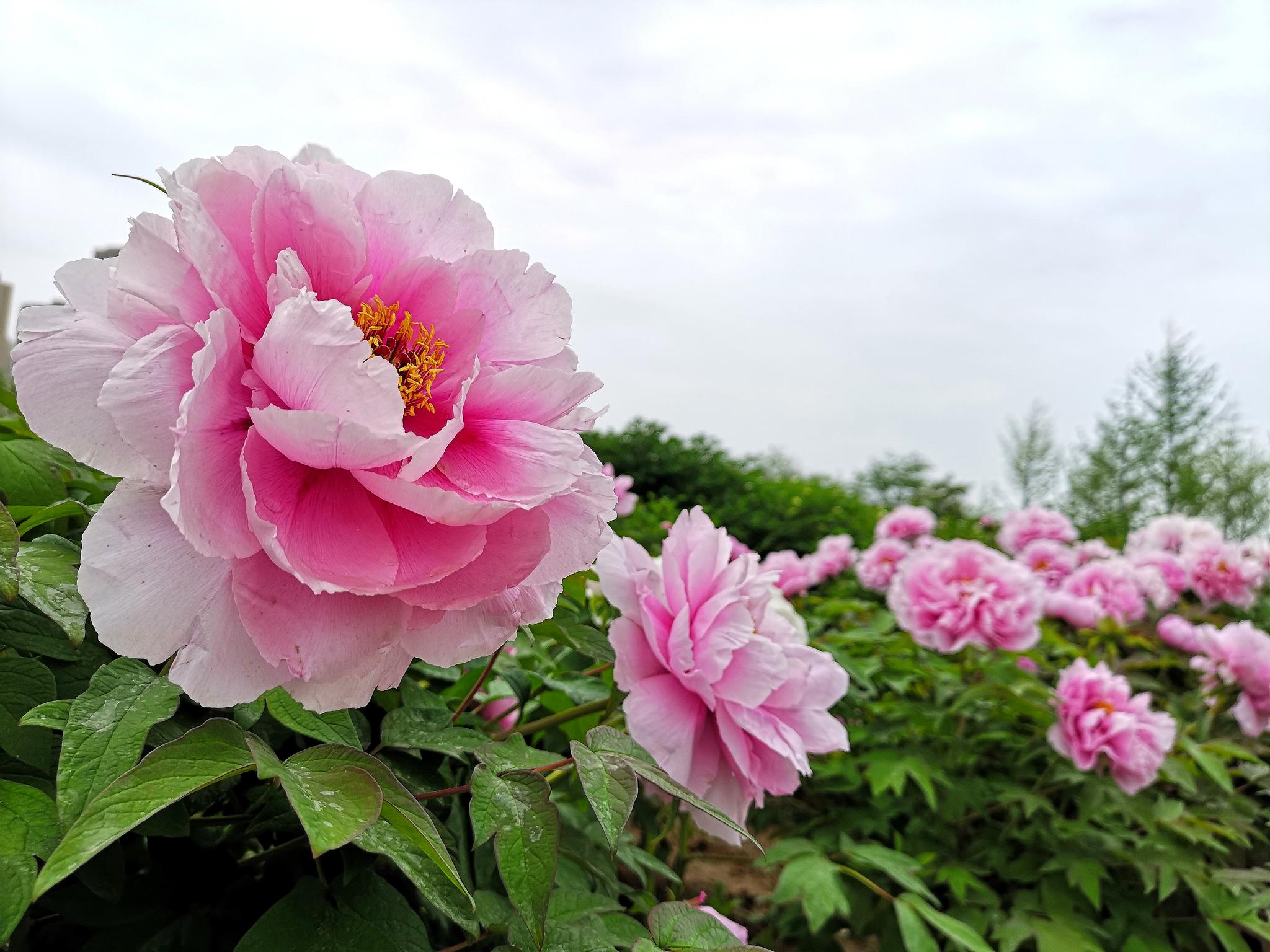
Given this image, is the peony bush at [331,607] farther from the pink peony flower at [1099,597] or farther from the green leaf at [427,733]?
the pink peony flower at [1099,597]

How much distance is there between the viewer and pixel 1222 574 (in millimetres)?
2980

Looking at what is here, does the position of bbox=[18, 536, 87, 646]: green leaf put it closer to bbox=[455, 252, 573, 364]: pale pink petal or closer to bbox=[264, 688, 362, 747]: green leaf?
bbox=[264, 688, 362, 747]: green leaf

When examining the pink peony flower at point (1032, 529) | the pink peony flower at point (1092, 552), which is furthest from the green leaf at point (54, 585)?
the pink peony flower at point (1032, 529)

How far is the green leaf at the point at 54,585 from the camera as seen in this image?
0.49m

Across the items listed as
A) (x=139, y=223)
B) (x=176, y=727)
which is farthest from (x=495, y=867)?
(x=139, y=223)

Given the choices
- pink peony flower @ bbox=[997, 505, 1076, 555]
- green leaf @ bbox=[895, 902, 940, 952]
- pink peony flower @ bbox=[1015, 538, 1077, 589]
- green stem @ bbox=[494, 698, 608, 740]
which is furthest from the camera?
pink peony flower @ bbox=[997, 505, 1076, 555]

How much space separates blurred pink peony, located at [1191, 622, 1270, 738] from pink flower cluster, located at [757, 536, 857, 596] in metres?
1.07

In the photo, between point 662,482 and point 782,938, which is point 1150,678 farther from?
point 662,482

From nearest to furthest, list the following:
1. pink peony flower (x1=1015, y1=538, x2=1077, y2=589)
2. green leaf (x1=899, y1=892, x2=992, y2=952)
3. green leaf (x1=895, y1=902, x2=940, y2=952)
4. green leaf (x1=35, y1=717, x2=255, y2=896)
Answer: green leaf (x1=35, y1=717, x2=255, y2=896), green leaf (x1=899, y1=892, x2=992, y2=952), green leaf (x1=895, y1=902, x2=940, y2=952), pink peony flower (x1=1015, y1=538, x2=1077, y2=589)

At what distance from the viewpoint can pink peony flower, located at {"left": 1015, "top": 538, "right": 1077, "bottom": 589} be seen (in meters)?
3.15

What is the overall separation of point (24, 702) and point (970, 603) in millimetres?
1966

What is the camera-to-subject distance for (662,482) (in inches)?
197

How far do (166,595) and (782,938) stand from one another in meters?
1.89

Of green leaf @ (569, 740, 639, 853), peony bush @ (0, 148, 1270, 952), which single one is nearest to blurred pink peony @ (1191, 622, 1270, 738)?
peony bush @ (0, 148, 1270, 952)
